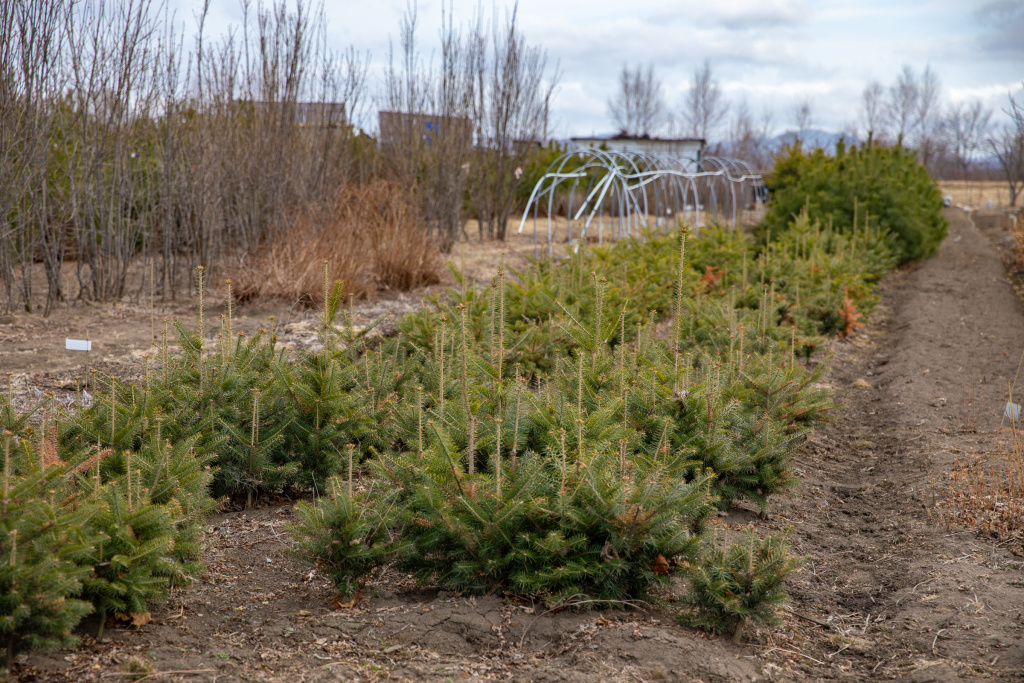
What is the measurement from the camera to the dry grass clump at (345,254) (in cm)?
762

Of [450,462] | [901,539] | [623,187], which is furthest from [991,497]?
[623,187]

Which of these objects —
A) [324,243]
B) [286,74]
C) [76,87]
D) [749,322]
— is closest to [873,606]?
[749,322]

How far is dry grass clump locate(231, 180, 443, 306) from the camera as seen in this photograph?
7.62 m

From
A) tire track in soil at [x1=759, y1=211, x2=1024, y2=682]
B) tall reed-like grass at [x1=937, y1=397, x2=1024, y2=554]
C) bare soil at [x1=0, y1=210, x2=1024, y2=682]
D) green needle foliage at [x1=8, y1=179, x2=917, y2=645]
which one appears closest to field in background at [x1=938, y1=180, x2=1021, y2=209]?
tire track in soil at [x1=759, y1=211, x2=1024, y2=682]

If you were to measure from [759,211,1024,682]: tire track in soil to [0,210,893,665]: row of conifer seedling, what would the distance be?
0.40 meters

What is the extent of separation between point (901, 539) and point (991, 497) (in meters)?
0.55

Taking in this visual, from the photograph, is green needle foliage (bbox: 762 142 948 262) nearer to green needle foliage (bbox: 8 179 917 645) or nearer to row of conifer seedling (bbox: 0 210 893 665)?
green needle foliage (bbox: 8 179 917 645)

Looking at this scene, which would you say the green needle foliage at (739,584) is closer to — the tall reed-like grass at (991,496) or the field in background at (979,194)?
the tall reed-like grass at (991,496)

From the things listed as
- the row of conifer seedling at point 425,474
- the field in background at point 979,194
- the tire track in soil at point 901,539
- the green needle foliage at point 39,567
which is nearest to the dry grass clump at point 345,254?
the row of conifer seedling at point 425,474

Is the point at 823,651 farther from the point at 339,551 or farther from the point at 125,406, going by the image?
the point at 125,406

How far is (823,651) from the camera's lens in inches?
102

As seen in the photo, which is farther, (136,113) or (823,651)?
(136,113)

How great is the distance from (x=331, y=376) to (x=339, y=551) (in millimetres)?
1138

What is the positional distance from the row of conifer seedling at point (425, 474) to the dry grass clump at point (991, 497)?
78 centimetres
